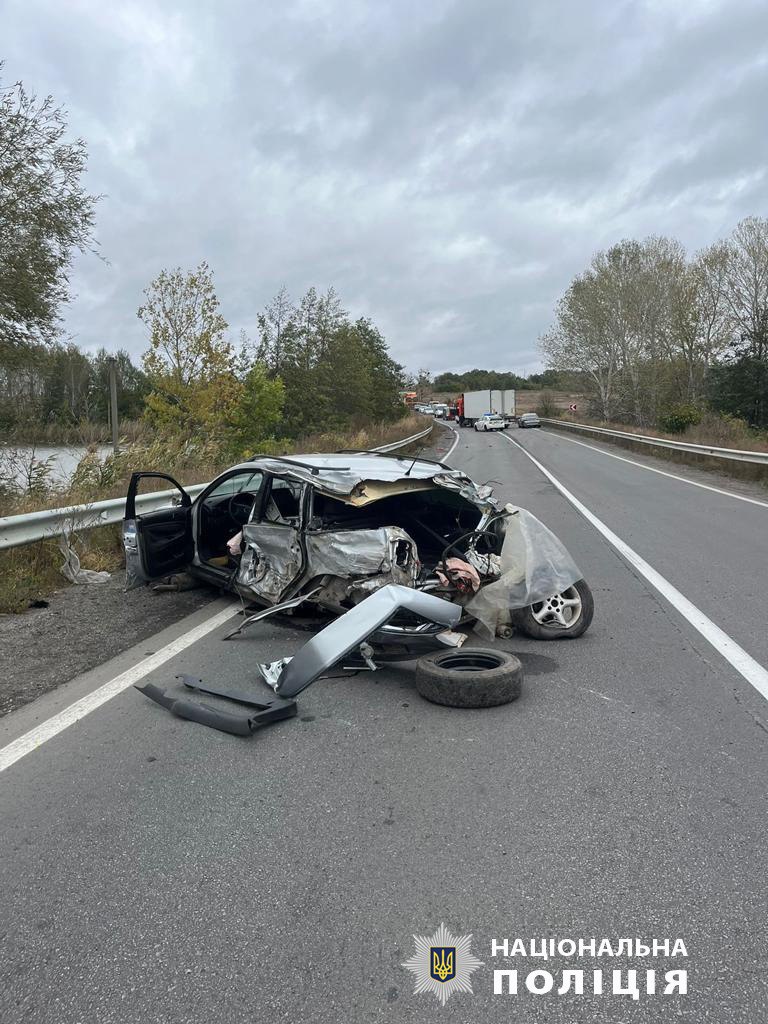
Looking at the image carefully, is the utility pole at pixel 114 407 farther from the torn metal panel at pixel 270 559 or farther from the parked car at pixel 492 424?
the parked car at pixel 492 424

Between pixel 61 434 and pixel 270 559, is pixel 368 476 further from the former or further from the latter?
pixel 61 434

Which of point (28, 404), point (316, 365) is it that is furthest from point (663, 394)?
point (28, 404)

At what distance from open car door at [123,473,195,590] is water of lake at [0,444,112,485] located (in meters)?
5.05

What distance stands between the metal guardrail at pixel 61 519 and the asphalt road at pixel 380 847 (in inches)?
117

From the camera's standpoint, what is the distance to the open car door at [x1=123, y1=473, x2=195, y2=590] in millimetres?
6641

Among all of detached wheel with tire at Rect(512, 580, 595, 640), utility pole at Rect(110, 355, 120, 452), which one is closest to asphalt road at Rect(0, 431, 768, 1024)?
detached wheel with tire at Rect(512, 580, 595, 640)

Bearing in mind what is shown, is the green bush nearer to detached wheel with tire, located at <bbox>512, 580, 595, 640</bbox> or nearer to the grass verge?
the grass verge

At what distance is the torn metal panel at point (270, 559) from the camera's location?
587 cm

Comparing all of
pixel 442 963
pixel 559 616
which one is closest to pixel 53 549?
pixel 559 616

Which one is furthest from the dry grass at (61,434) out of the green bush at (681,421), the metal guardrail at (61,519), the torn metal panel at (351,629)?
the green bush at (681,421)

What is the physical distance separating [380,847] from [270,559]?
353 centimetres

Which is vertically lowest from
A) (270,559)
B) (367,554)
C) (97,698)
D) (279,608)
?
(97,698)

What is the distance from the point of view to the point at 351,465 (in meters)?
6.35

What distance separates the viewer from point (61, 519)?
7875 mm
